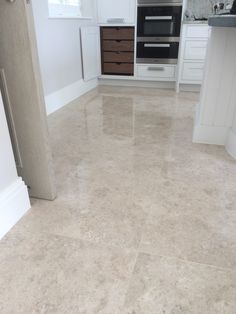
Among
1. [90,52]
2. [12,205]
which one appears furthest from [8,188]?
[90,52]

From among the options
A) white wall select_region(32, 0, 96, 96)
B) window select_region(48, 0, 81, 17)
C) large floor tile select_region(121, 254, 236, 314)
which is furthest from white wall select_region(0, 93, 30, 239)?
window select_region(48, 0, 81, 17)

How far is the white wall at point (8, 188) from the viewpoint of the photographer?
1146 mm

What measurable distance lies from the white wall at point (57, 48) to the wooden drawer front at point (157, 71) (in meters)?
0.91

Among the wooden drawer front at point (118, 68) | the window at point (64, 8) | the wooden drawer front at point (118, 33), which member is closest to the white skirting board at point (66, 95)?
the wooden drawer front at point (118, 68)

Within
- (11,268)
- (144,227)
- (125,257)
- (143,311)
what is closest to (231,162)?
(144,227)

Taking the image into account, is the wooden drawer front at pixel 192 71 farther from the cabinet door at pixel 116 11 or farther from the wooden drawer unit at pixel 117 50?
the cabinet door at pixel 116 11

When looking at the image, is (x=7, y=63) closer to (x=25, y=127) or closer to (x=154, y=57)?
(x=25, y=127)

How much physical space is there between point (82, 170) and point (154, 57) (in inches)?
100

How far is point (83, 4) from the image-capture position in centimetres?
341

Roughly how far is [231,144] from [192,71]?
190 cm

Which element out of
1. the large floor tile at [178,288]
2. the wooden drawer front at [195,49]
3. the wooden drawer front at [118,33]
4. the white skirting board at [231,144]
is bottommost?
the large floor tile at [178,288]

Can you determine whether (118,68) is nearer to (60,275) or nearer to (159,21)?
(159,21)

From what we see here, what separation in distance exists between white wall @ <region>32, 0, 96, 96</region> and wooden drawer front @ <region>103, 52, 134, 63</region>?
0.52 metres

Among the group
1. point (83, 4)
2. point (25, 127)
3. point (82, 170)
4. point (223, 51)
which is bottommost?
point (82, 170)
